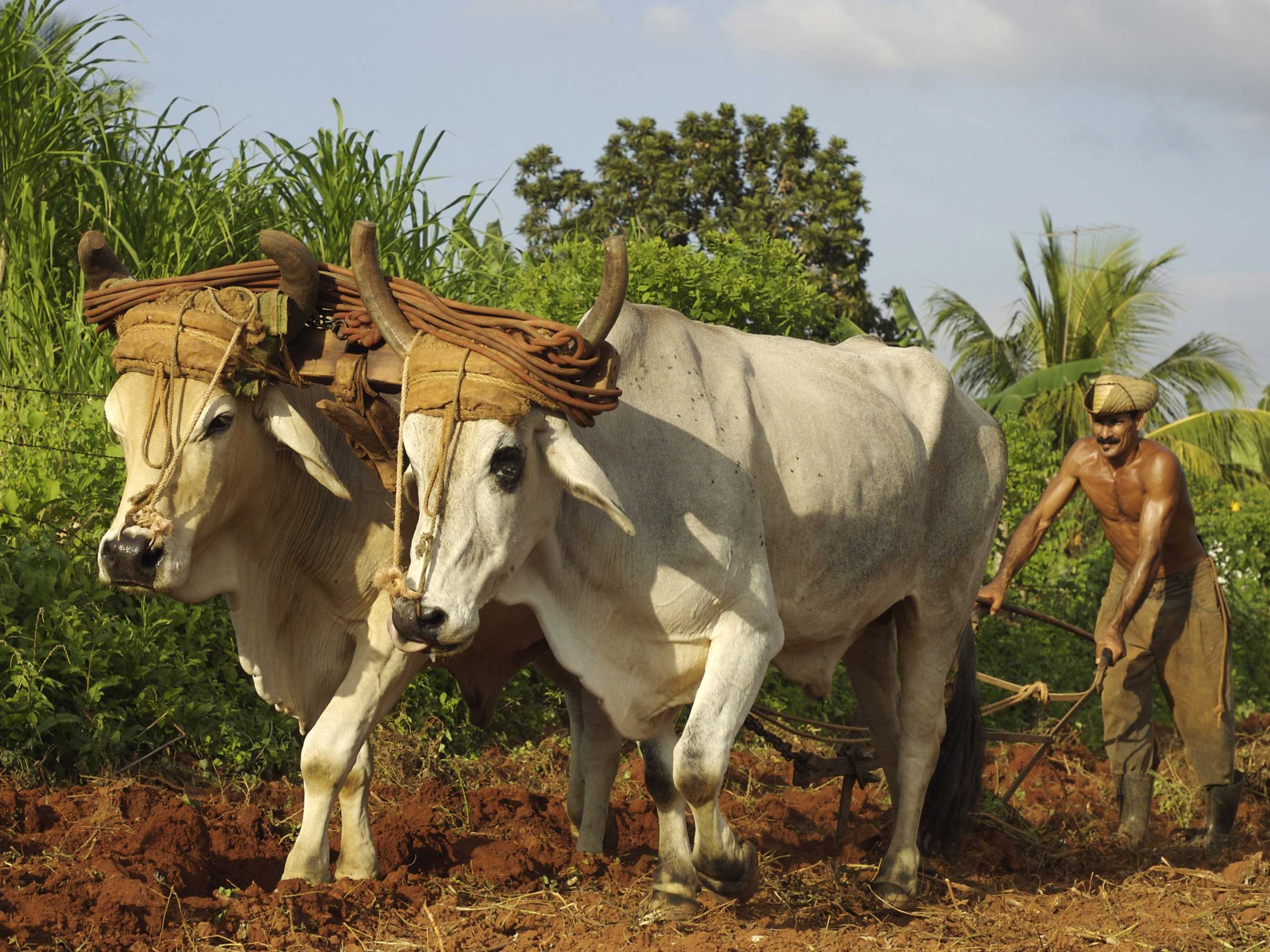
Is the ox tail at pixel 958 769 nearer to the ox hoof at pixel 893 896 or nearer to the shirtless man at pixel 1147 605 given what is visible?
the shirtless man at pixel 1147 605

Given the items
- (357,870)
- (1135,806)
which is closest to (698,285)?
(1135,806)

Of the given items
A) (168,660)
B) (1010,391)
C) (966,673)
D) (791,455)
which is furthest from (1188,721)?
(1010,391)

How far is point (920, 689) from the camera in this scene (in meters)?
5.41

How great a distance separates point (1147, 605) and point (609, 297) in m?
3.69

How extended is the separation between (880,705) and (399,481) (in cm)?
264

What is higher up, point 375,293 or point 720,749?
point 375,293

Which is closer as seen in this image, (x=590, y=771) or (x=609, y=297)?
(x=609, y=297)

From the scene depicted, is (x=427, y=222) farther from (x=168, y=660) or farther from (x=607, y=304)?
(x=607, y=304)

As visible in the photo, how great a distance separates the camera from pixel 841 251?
61.2 ft

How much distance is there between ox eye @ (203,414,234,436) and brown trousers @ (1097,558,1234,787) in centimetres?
394

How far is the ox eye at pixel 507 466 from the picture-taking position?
3.74 metres

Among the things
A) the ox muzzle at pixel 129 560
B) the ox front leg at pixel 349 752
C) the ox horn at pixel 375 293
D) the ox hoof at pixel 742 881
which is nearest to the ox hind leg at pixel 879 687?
the ox hoof at pixel 742 881

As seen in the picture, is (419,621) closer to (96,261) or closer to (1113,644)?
(96,261)

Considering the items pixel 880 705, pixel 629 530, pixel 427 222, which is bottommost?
pixel 880 705
